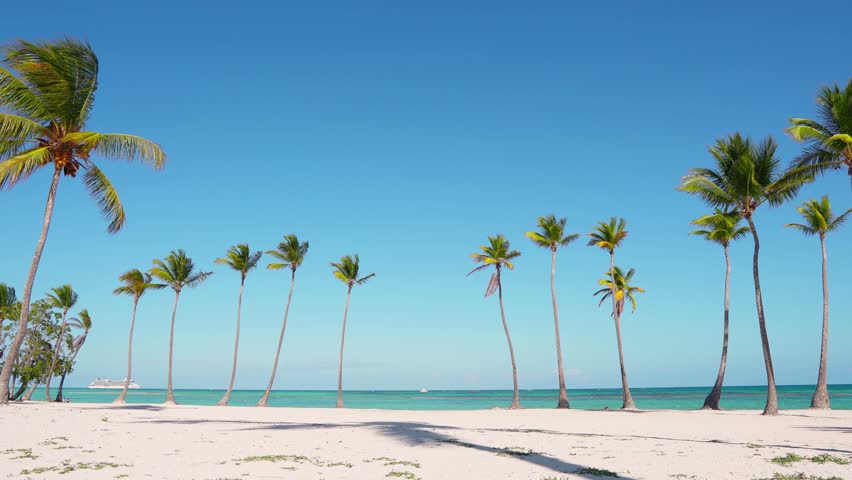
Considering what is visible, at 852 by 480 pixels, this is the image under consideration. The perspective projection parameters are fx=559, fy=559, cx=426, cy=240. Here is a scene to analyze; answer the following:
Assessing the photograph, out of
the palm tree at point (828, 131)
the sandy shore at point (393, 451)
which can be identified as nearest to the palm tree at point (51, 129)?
the sandy shore at point (393, 451)

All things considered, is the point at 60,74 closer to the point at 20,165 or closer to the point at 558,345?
the point at 20,165

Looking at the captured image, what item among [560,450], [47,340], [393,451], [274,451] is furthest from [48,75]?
[47,340]

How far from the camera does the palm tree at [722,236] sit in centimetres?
3247

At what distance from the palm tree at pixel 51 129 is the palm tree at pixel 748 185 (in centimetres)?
2679

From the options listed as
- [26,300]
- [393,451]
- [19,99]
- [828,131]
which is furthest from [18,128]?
[828,131]

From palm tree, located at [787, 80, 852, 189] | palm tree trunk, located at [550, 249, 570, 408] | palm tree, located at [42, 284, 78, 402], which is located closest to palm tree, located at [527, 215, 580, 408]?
palm tree trunk, located at [550, 249, 570, 408]

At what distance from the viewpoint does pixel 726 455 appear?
1247cm

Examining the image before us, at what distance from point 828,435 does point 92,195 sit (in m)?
27.4

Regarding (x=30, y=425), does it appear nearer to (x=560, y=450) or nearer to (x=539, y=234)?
(x=560, y=450)

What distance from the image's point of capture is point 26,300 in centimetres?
2095

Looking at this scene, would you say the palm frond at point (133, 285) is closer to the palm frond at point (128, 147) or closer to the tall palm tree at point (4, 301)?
the tall palm tree at point (4, 301)

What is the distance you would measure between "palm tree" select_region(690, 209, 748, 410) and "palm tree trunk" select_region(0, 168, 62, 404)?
30.6 meters

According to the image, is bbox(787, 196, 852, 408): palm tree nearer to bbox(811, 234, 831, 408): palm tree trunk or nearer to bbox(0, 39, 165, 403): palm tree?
bbox(811, 234, 831, 408): palm tree trunk

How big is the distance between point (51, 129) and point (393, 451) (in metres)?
18.5
